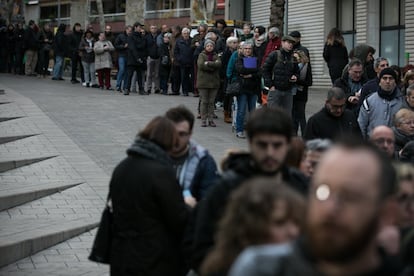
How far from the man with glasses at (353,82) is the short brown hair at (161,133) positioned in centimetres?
724

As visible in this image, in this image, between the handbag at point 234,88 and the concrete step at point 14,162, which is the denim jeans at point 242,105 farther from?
the concrete step at point 14,162

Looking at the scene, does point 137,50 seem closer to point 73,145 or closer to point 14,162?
point 73,145

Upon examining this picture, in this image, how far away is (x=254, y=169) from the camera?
4305 mm

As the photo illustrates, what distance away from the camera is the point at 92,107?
19875mm

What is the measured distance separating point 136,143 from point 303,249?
124 inches

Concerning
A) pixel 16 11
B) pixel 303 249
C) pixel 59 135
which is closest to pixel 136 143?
pixel 303 249

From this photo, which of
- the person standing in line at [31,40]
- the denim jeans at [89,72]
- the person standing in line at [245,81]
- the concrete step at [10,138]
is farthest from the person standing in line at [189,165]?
the person standing in line at [31,40]

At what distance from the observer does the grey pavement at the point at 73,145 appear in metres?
9.25

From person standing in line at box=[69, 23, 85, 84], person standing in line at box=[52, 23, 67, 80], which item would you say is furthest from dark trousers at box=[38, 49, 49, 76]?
person standing in line at box=[69, 23, 85, 84]

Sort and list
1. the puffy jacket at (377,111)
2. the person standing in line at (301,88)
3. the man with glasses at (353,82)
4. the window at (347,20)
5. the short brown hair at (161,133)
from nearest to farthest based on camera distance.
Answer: the short brown hair at (161,133)
the puffy jacket at (377,111)
the man with glasses at (353,82)
the person standing in line at (301,88)
the window at (347,20)

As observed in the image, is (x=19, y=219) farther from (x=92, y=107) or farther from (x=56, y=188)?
(x=92, y=107)

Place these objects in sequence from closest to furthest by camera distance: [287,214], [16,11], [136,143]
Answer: [287,214], [136,143], [16,11]

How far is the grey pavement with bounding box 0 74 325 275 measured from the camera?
30.3 feet

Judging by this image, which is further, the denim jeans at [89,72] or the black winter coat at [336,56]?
the denim jeans at [89,72]
